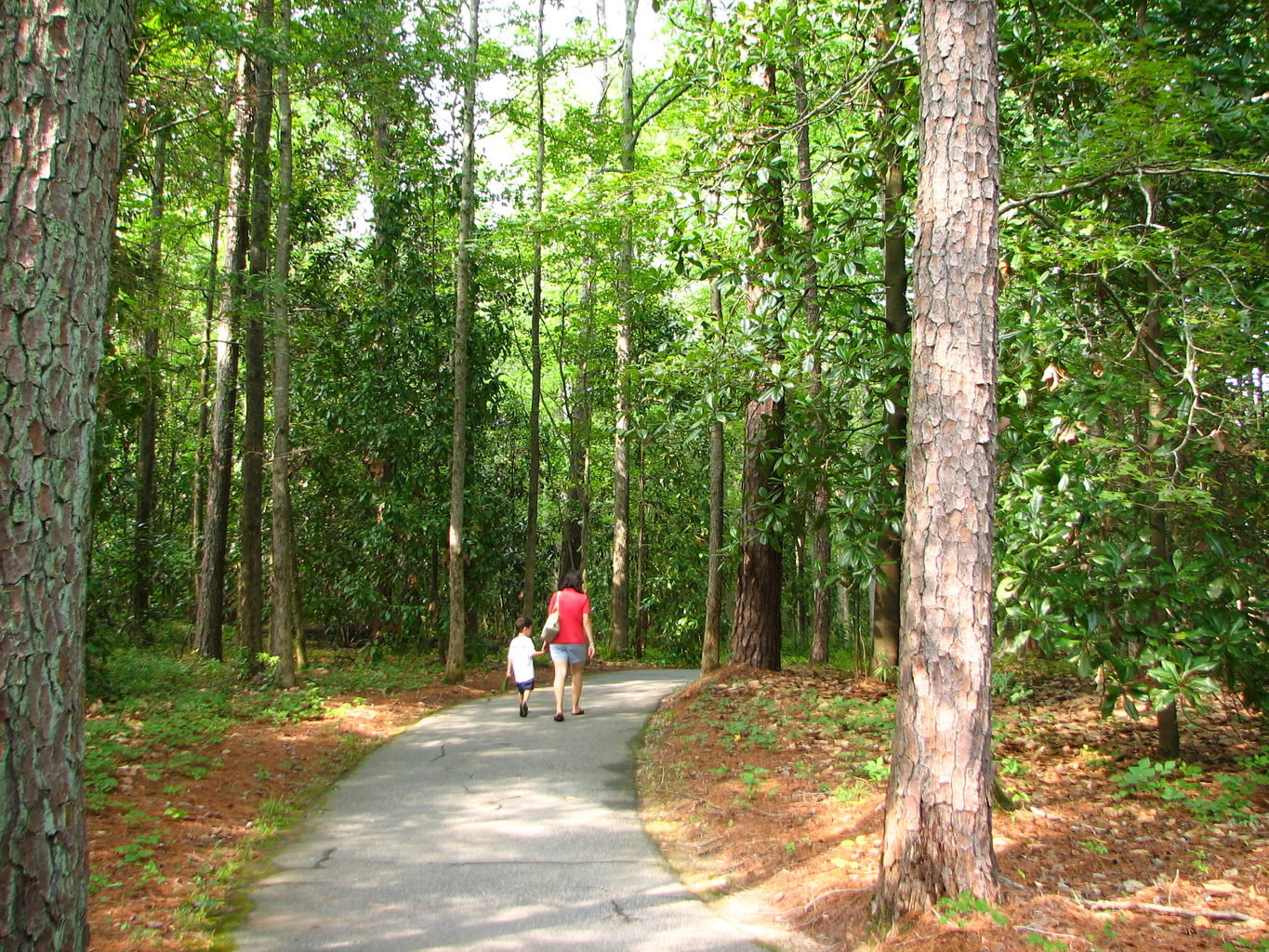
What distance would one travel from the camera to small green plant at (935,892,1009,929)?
173 inches

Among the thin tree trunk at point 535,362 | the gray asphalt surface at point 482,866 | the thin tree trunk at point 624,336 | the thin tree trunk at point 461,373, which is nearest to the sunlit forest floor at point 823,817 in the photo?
the gray asphalt surface at point 482,866

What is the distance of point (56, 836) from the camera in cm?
318

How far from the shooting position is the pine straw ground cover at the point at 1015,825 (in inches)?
176

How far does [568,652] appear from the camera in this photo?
36.4 ft

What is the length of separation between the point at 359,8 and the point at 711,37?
5.85 m

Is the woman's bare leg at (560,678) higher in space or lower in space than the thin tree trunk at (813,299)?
lower

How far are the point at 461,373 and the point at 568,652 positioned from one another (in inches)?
252

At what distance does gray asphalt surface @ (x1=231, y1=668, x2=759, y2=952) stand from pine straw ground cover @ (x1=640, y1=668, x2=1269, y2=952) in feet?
1.23

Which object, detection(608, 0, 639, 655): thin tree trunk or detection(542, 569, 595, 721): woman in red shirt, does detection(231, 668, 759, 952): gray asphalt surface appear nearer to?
detection(542, 569, 595, 721): woman in red shirt

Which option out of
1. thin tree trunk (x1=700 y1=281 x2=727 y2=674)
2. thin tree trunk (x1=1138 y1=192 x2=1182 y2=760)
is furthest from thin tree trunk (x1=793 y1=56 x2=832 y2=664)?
thin tree trunk (x1=1138 y1=192 x2=1182 y2=760)

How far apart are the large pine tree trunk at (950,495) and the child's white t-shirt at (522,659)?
703cm

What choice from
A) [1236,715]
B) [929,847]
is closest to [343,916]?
[929,847]

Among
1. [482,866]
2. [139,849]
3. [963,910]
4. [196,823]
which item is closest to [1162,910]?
[963,910]

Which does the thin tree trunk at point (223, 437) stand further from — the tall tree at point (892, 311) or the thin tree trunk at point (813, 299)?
the tall tree at point (892, 311)
